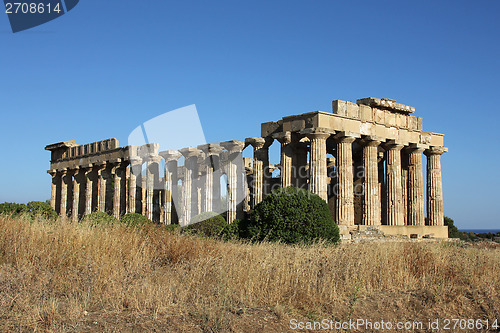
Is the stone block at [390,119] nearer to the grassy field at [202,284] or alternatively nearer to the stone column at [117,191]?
the grassy field at [202,284]

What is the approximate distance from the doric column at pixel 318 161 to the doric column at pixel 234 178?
5.58m

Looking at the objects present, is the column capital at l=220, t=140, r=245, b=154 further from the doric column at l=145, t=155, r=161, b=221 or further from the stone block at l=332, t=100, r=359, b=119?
the doric column at l=145, t=155, r=161, b=221

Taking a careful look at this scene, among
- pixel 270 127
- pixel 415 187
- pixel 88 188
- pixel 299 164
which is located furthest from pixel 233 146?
pixel 88 188

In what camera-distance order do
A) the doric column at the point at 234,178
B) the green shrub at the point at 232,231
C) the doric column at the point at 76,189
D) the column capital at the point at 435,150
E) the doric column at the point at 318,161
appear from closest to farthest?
the green shrub at the point at 232,231 → the doric column at the point at 318,161 → the doric column at the point at 234,178 → the column capital at the point at 435,150 → the doric column at the point at 76,189

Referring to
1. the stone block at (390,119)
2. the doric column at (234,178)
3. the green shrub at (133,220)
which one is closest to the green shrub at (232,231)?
the green shrub at (133,220)

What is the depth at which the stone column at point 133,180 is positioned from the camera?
36.1 meters

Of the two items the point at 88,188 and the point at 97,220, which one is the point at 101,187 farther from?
the point at 97,220

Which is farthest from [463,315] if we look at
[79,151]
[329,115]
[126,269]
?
[79,151]

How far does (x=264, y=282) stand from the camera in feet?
32.1

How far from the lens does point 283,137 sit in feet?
86.6

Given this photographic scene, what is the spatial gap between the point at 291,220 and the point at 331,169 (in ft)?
62.1

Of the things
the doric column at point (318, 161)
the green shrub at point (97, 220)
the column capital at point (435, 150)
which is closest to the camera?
the green shrub at point (97, 220)

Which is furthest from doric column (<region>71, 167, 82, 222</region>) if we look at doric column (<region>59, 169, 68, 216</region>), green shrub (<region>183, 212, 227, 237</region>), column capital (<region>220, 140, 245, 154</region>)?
green shrub (<region>183, 212, 227, 237</region>)

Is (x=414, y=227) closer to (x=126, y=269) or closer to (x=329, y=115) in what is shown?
(x=329, y=115)
